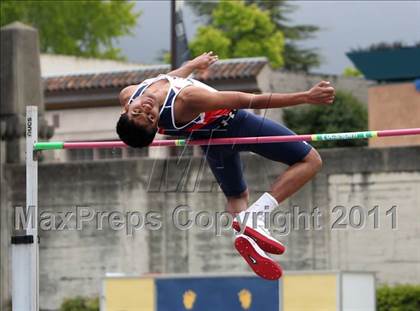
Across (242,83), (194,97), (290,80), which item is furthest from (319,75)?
(194,97)

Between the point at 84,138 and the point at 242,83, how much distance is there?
158 inches

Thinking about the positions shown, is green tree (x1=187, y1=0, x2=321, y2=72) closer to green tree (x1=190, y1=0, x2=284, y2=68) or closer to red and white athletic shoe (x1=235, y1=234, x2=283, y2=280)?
green tree (x1=190, y1=0, x2=284, y2=68)

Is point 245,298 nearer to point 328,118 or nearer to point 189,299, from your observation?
point 189,299

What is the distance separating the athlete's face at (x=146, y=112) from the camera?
10383 millimetres

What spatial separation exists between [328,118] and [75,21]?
17.5 metres

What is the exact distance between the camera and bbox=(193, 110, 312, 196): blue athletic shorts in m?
10.9

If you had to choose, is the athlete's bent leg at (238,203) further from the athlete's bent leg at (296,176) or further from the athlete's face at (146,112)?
the athlete's face at (146,112)

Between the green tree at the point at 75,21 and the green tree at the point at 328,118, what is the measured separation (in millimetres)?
15860

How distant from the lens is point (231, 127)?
10930mm

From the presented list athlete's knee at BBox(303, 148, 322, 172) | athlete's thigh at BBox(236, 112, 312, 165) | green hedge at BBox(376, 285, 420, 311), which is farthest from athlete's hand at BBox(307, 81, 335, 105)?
green hedge at BBox(376, 285, 420, 311)

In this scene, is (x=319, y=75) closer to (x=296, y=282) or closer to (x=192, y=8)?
(x=296, y=282)

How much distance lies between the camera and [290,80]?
30.9m

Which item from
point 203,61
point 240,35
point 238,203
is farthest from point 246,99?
point 240,35

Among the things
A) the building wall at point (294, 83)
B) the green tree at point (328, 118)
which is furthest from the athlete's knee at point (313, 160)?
the green tree at point (328, 118)
